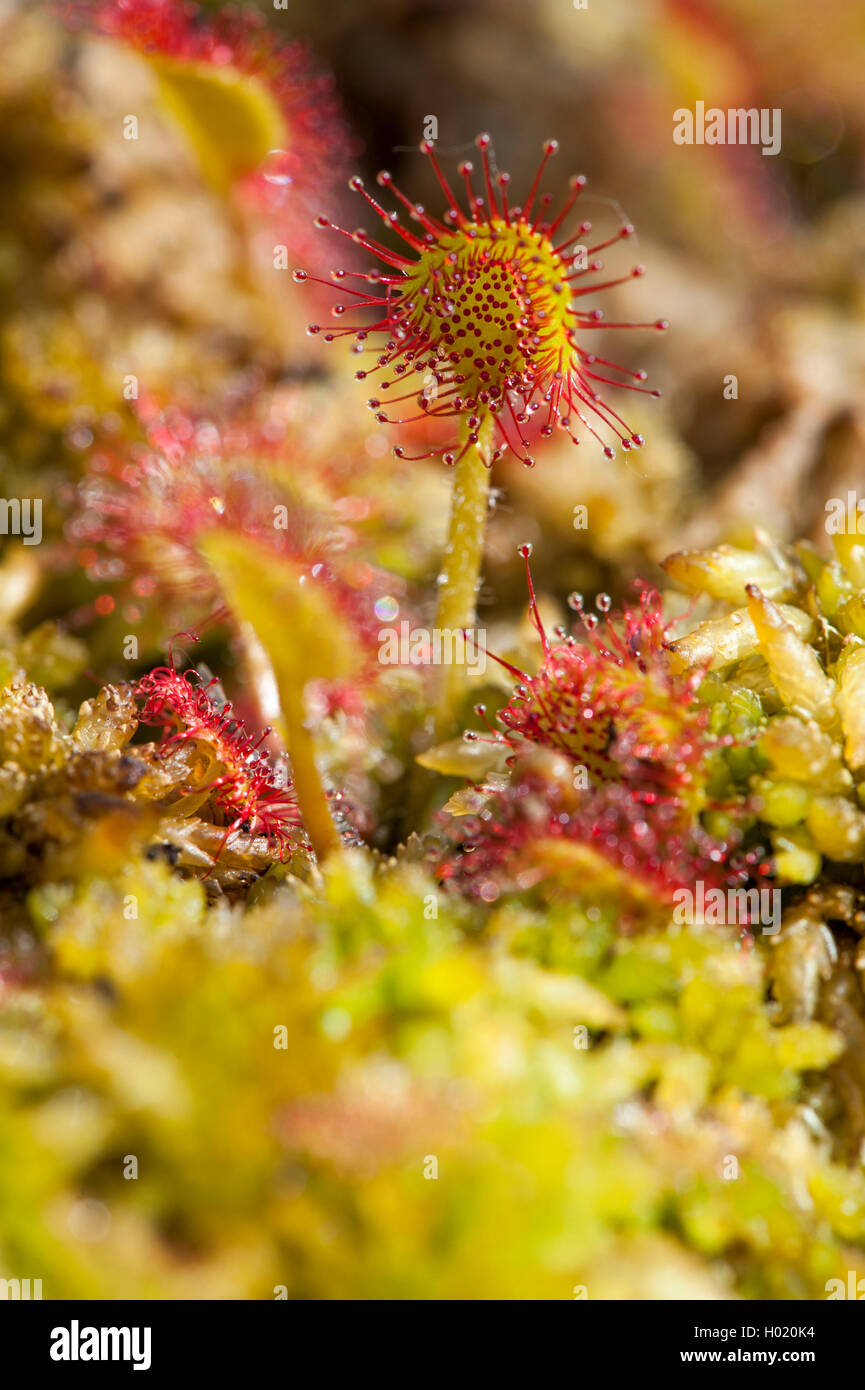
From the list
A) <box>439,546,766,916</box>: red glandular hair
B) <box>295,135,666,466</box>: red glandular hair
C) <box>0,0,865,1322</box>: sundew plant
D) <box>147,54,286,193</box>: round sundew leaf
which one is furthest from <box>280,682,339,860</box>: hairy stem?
<box>147,54,286,193</box>: round sundew leaf

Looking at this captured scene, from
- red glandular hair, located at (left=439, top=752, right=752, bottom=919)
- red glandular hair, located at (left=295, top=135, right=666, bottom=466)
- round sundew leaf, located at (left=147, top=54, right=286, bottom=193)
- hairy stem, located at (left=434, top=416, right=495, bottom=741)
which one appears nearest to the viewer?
red glandular hair, located at (left=439, top=752, right=752, bottom=919)

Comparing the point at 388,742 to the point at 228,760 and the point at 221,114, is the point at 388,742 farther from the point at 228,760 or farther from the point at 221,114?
the point at 221,114

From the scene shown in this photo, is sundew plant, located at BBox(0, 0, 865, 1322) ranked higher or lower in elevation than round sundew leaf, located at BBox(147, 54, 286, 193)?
lower

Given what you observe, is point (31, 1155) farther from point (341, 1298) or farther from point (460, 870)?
point (460, 870)

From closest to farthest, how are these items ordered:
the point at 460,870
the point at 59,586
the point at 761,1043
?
the point at 761,1043, the point at 460,870, the point at 59,586

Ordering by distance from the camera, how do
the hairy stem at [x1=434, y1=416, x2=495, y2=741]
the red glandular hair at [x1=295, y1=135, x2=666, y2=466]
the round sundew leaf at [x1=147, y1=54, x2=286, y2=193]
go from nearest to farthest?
the red glandular hair at [x1=295, y1=135, x2=666, y2=466]
the hairy stem at [x1=434, y1=416, x2=495, y2=741]
the round sundew leaf at [x1=147, y1=54, x2=286, y2=193]

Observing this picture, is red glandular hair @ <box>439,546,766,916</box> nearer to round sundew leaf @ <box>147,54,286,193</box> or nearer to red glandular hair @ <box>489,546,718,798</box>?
red glandular hair @ <box>489,546,718,798</box>

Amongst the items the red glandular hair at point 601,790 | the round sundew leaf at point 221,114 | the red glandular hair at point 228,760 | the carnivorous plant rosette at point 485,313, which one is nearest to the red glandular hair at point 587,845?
the red glandular hair at point 601,790

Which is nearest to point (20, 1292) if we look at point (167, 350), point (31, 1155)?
point (31, 1155)
